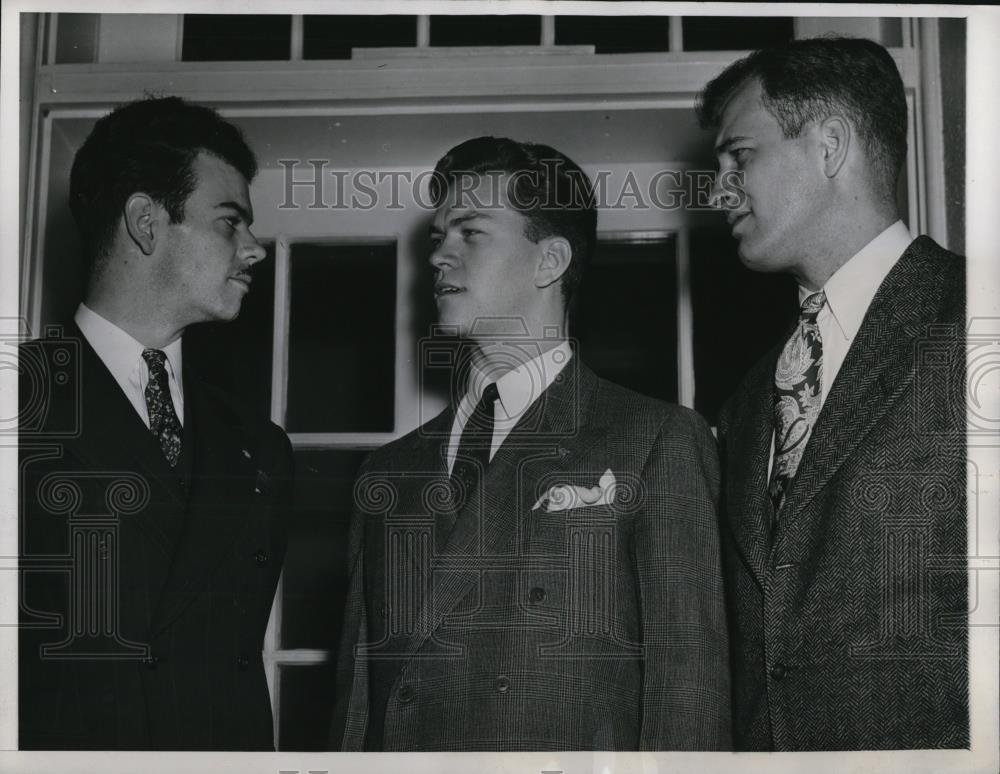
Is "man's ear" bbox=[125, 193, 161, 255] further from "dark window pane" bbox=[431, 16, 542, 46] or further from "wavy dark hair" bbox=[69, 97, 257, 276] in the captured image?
"dark window pane" bbox=[431, 16, 542, 46]

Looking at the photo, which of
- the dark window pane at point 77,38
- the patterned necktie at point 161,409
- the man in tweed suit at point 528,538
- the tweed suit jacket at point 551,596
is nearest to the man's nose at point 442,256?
the man in tweed suit at point 528,538

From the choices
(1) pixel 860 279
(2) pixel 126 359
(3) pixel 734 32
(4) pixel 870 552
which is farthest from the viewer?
(3) pixel 734 32

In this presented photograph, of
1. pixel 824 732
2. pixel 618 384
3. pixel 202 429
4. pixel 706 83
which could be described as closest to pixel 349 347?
pixel 202 429

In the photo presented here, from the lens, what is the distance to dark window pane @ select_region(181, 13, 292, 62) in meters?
2.38

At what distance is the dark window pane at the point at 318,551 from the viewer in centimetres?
219

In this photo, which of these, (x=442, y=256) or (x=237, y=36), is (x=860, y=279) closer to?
(x=442, y=256)

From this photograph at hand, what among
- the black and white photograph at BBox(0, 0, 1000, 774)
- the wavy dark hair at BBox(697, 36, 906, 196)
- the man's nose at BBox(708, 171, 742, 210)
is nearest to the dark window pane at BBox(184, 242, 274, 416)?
the black and white photograph at BBox(0, 0, 1000, 774)

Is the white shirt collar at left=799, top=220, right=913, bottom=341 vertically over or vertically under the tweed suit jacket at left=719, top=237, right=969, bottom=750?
over

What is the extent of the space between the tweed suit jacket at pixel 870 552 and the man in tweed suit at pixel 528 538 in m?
0.08

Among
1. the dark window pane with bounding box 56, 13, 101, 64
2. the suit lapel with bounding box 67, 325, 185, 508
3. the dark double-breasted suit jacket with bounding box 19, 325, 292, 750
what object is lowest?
the dark double-breasted suit jacket with bounding box 19, 325, 292, 750

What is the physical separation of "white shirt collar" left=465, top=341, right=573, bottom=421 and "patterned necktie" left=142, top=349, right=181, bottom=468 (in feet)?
1.66

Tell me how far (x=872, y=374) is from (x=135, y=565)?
1.23 m

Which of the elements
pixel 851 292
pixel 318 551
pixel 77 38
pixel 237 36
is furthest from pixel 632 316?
pixel 77 38

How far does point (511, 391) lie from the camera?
2.21 meters
